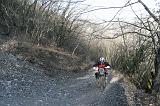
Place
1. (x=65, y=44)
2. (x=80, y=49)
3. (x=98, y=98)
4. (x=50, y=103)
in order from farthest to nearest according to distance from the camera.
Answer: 1. (x=80, y=49)
2. (x=65, y=44)
3. (x=98, y=98)
4. (x=50, y=103)

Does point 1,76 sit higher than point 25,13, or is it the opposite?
point 25,13

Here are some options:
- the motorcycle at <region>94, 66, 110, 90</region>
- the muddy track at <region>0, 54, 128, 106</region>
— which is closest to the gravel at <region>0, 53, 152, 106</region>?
the muddy track at <region>0, 54, 128, 106</region>

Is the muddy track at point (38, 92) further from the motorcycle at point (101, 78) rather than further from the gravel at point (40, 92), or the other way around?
the motorcycle at point (101, 78)

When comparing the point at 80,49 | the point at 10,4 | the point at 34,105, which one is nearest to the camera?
the point at 34,105

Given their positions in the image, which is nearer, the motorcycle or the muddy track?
the muddy track

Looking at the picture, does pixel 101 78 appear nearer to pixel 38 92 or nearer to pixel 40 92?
pixel 40 92

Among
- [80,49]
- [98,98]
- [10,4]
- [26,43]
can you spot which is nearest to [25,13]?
[10,4]

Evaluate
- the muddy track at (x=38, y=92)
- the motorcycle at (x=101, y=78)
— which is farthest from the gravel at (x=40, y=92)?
the motorcycle at (x=101, y=78)

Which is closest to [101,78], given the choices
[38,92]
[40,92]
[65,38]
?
[40,92]

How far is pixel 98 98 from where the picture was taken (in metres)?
19.0

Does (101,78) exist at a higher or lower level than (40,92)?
higher

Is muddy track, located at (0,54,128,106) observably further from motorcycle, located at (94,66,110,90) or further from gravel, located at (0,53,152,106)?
motorcycle, located at (94,66,110,90)

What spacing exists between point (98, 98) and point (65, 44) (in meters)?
29.1

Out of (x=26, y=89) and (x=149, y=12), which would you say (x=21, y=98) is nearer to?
(x=26, y=89)
